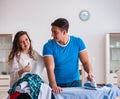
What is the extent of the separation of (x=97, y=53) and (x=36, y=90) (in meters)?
4.85

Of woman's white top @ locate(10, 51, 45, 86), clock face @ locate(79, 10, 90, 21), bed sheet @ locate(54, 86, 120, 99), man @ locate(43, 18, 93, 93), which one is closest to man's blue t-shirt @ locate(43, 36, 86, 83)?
man @ locate(43, 18, 93, 93)

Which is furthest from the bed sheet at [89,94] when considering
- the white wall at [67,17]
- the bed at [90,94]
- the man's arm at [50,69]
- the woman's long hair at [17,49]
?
the white wall at [67,17]

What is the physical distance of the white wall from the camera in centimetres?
670

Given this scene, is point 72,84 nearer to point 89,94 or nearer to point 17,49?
point 89,94

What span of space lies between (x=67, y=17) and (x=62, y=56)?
4543mm

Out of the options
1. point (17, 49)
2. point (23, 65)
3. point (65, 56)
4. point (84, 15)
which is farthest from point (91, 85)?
point (84, 15)

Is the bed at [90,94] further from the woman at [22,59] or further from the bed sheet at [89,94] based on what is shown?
the woman at [22,59]

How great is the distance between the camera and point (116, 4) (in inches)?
264

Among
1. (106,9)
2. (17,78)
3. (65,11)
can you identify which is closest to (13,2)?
(65,11)

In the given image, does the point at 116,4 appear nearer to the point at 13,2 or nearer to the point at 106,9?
the point at 106,9

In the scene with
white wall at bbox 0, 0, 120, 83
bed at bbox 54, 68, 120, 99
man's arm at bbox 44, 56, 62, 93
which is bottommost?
bed at bbox 54, 68, 120, 99

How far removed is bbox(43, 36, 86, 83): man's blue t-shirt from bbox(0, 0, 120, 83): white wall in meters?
4.42

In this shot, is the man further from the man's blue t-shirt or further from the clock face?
the clock face

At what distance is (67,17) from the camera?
6.73 meters
